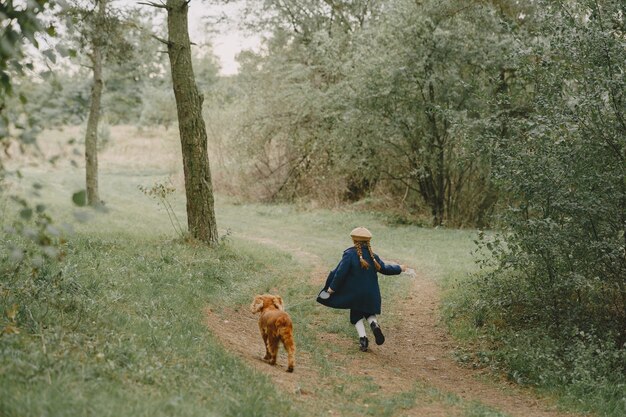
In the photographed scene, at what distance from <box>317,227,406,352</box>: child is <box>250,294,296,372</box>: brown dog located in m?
1.88

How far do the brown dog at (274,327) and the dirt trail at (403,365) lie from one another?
179mm

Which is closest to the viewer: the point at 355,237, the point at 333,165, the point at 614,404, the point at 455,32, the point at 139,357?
the point at 139,357

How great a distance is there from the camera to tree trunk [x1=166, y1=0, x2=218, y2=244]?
503 inches

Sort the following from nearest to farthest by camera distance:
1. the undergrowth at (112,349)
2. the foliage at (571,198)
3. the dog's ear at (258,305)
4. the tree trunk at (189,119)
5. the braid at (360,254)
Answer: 1. the undergrowth at (112,349)
2. the dog's ear at (258,305)
3. the foliage at (571,198)
4. the braid at (360,254)
5. the tree trunk at (189,119)

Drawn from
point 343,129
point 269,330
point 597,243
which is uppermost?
point 343,129

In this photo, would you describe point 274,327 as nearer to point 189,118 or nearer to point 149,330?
point 149,330

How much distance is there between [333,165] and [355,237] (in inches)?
802

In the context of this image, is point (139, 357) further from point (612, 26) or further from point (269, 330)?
point (612, 26)

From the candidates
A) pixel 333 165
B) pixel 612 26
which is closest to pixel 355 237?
pixel 612 26

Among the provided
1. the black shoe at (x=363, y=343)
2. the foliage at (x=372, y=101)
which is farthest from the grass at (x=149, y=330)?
the foliage at (x=372, y=101)

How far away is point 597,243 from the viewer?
789cm

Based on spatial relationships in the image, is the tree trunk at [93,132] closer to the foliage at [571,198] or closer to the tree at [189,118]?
the tree at [189,118]

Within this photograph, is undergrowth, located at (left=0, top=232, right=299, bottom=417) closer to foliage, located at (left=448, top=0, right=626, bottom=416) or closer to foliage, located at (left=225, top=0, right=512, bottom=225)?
foliage, located at (left=448, top=0, right=626, bottom=416)

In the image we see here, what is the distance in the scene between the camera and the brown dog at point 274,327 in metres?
6.86
